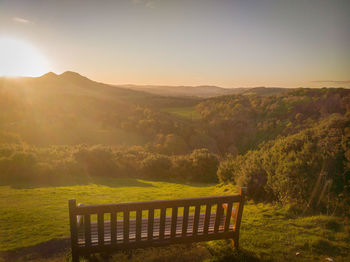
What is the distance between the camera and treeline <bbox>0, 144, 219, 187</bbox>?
10383 mm

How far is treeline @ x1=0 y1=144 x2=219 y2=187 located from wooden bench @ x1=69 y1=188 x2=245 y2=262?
798 cm

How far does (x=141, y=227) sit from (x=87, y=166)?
10.5 m

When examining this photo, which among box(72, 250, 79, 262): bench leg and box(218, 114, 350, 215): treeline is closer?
box(72, 250, 79, 262): bench leg

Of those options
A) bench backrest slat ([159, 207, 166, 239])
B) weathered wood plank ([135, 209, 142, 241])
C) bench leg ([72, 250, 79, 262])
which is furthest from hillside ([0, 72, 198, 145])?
bench backrest slat ([159, 207, 166, 239])

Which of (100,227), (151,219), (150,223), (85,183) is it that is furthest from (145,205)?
(85,183)

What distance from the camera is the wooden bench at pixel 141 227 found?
10.7 feet

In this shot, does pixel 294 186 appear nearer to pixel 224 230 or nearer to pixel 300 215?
pixel 300 215

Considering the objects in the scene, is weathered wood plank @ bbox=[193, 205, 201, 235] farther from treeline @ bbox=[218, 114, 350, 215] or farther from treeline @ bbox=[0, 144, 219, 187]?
treeline @ bbox=[0, 144, 219, 187]

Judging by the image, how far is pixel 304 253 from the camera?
421 cm

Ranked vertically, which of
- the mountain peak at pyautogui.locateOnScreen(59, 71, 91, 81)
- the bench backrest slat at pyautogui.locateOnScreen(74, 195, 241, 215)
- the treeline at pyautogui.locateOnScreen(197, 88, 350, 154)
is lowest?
the treeline at pyautogui.locateOnScreen(197, 88, 350, 154)

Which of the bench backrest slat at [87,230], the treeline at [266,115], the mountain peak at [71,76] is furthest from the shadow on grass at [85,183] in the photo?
the mountain peak at [71,76]

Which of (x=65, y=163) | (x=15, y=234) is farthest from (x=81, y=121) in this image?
(x=15, y=234)

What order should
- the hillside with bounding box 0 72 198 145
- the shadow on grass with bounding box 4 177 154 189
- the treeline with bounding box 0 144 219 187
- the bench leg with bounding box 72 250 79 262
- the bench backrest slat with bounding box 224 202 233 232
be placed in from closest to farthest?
the bench leg with bounding box 72 250 79 262 < the bench backrest slat with bounding box 224 202 233 232 < the shadow on grass with bounding box 4 177 154 189 < the treeline with bounding box 0 144 219 187 < the hillside with bounding box 0 72 198 145

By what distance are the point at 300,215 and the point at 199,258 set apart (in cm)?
337
